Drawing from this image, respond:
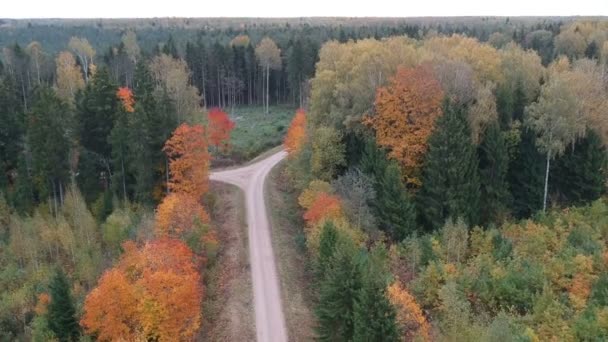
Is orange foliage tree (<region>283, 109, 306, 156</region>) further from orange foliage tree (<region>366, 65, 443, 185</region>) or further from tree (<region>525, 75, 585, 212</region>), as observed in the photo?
tree (<region>525, 75, 585, 212</region>)

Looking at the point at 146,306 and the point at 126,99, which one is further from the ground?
the point at 126,99

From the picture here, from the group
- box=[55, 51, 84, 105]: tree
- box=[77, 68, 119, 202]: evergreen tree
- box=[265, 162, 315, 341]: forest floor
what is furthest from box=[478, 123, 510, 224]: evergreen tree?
box=[55, 51, 84, 105]: tree

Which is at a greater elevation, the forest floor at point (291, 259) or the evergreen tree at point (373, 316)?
the evergreen tree at point (373, 316)

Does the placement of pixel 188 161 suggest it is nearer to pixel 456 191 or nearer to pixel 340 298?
pixel 340 298

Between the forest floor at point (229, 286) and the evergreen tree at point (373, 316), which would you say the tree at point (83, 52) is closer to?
the forest floor at point (229, 286)

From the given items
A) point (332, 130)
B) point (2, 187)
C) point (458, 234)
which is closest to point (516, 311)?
point (458, 234)

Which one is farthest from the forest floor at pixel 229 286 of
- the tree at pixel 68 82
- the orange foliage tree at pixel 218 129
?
the tree at pixel 68 82

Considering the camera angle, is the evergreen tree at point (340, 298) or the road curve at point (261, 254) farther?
the road curve at point (261, 254)

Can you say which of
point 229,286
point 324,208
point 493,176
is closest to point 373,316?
point 324,208
